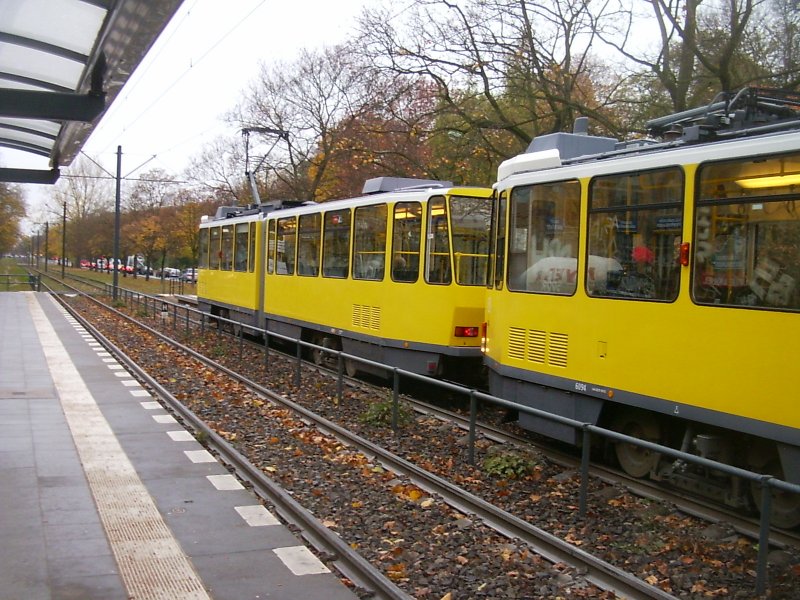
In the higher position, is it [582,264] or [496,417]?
[582,264]

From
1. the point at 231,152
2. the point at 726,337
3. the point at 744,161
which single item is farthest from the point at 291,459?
the point at 231,152

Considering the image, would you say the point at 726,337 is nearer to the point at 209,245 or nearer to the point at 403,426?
the point at 403,426

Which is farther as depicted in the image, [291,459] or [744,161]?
[291,459]

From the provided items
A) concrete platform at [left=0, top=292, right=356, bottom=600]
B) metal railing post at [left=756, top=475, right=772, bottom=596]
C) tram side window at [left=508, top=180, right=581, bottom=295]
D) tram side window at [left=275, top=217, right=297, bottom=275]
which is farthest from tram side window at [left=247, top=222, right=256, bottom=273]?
metal railing post at [left=756, top=475, right=772, bottom=596]

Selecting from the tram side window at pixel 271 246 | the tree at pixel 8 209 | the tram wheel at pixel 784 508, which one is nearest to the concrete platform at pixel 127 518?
the tram wheel at pixel 784 508

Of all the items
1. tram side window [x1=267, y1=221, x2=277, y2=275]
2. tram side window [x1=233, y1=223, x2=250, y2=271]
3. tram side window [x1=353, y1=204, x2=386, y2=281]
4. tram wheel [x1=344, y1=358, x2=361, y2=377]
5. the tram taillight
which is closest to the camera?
the tram taillight

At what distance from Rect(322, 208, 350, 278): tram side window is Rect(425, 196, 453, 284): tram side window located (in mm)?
2558

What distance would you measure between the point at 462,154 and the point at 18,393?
13473 millimetres

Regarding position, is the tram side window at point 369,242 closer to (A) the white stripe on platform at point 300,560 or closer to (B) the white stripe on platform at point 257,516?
(B) the white stripe on platform at point 257,516

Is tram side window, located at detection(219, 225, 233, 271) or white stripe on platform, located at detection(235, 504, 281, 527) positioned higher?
tram side window, located at detection(219, 225, 233, 271)

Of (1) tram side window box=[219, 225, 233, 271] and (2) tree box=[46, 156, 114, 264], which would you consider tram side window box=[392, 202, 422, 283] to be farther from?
(2) tree box=[46, 156, 114, 264]

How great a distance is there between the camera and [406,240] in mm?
13047

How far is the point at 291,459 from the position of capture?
A: 8.90 m

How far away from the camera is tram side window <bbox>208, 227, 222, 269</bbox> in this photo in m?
24.3
